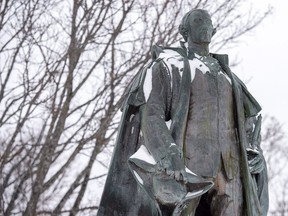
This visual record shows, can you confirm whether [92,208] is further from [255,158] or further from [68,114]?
[255,158]

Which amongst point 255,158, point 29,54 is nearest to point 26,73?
point 29,54

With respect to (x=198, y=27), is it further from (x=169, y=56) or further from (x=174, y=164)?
(x=174, y=164)

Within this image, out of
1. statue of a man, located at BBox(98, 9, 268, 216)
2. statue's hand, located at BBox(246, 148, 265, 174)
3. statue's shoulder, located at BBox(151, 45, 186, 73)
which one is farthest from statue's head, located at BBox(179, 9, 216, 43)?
statue's hand, located at BBox(246, 148, 265, 174)

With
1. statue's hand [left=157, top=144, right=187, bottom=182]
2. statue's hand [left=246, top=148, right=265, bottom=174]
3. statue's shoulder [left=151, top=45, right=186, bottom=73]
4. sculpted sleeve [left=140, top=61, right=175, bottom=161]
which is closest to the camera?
statue's hand [left=157, top=144, right=187, bottom=182]

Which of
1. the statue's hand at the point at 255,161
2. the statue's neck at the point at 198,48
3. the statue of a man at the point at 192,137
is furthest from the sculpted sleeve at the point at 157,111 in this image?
the statue's hand at the point at 255,161

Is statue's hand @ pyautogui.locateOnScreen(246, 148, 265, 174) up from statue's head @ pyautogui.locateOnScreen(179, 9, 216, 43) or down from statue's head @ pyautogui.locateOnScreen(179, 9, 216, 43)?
down

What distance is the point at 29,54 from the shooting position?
39.9 feet

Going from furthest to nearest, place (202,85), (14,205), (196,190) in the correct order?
(14,205) → (202,85) → (196,190)

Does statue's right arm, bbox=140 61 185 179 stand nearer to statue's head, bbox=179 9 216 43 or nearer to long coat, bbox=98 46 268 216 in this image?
long coat, bbox=98 46 268 216

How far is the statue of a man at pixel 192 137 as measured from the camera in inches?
162

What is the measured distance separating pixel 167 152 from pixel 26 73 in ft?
27.6

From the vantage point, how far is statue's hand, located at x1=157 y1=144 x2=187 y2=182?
154 inches

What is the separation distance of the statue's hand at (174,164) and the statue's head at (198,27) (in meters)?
0.83

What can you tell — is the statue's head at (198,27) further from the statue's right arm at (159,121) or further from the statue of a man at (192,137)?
the statue's right arm at (159,121)
